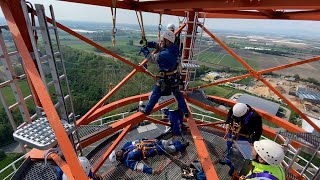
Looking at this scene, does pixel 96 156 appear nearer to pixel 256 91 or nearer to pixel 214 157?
pixel 214 157

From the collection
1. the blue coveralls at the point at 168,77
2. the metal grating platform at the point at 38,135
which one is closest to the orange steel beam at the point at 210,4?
the blue coveralls at the point at 168,77

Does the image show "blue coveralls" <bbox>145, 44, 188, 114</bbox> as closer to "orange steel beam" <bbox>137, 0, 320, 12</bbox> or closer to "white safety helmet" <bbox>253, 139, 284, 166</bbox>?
"orange steel beam" <bbox>137, 0, 320, 12</bbox>

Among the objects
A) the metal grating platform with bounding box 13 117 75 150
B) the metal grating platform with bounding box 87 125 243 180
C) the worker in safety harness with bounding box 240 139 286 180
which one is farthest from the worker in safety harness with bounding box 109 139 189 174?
the worker in safety harness with bounding box 240 139 286 180

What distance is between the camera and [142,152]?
6.96 meters

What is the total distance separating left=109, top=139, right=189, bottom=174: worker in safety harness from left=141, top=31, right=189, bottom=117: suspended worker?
117 cm

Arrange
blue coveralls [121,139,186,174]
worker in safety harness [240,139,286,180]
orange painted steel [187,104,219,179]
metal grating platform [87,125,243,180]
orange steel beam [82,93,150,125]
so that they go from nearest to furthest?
worker in safety harness [240,139,286,180] < orange painted steel [187,104,219,179] < metal grating platform [87,125,243,180] < blue coveralls [121,139,186,174] < orange steel beam [82,93,150,125]

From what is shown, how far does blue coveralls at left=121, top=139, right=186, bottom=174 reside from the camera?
6693 mm

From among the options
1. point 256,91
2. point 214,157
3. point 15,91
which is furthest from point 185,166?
point 256,91

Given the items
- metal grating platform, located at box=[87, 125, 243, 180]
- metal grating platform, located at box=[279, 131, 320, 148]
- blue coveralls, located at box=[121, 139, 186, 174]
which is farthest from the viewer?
blue coveralls, located at box=[121, 139, 186, 174]

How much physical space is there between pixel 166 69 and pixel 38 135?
A: 3.58 metres

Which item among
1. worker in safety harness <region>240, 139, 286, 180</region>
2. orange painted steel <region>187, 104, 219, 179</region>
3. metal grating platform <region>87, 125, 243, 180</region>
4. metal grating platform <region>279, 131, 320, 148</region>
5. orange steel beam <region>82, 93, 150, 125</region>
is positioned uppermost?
worker in safety harness <region>240, 139, 286, 180</region>

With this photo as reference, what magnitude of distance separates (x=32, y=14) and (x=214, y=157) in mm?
6413

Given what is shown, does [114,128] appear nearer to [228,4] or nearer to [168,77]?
[168,77]

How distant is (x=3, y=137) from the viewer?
39.8 meters
